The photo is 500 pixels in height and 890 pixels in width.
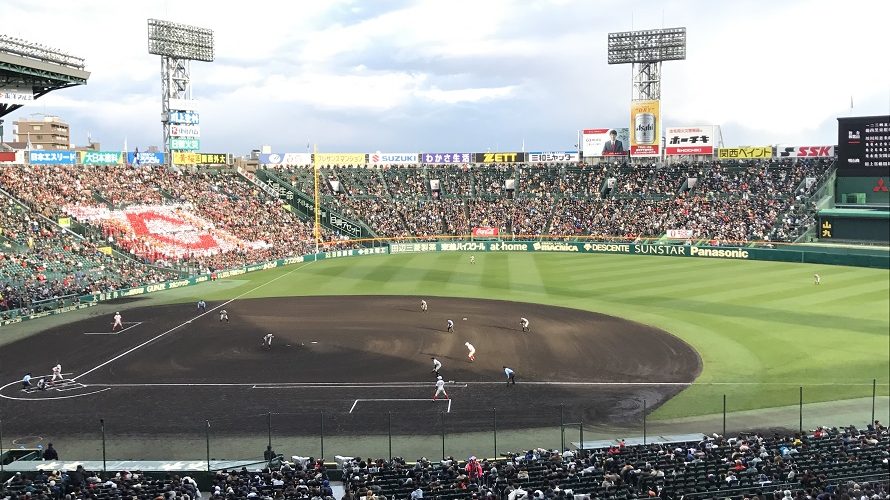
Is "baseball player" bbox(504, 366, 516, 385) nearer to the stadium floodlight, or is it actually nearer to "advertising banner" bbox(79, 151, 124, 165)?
"advertising banner" bbox(79, 151, 124, 165)

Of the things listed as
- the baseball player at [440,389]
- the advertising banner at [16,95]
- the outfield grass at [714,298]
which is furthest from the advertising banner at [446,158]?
the baseball player at [440,389]

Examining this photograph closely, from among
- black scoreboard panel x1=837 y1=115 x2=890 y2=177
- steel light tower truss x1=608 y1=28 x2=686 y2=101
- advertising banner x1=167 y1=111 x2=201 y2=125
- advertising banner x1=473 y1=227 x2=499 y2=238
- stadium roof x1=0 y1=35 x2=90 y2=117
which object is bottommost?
advertising banner x1=473 y1=227 x2=499 y2=238

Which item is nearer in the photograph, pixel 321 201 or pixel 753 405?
pixel 753 405

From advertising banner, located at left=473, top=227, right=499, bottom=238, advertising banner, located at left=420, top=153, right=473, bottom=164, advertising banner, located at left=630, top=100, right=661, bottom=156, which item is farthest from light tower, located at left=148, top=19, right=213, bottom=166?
advertising banner, located at left=630, top=100, right=661, bottom=156

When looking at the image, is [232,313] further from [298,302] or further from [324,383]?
[324,383]

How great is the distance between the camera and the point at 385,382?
102ft

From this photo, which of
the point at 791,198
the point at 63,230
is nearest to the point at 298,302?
the point at 63,230

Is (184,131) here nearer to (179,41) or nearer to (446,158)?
(179,41)

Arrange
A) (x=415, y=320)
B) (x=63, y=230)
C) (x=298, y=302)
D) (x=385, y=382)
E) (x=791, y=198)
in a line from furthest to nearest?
(x=791, y=198) < (x=63, y=230) < (x=298, y=302) < (x=415, y=320) < (x=385, y=382)

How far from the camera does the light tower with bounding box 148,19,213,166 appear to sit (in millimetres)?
90875

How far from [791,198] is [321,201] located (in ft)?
200

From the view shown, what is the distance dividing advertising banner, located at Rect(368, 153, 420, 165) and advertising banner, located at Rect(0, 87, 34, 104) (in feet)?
222

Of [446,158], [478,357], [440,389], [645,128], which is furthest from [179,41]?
[440,389]

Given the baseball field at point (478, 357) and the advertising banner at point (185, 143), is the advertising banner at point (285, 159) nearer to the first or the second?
the advertising banner at point (185, 143)
